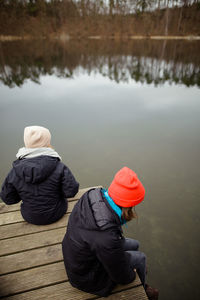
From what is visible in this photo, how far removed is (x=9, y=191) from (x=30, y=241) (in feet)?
1.45

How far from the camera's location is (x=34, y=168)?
128 cm

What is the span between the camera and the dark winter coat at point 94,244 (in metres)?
0.89

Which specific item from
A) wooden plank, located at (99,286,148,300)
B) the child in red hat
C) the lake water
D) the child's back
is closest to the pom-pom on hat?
the child's back

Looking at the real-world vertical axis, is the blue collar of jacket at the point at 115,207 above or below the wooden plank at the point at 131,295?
above

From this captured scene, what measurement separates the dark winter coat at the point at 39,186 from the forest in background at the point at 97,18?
1189 inches

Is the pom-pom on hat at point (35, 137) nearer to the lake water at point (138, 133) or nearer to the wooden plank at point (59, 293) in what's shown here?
the wooden plank at point (59, 293)

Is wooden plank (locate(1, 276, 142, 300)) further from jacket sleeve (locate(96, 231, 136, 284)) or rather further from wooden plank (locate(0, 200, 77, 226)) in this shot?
wooden plank (locate(0, 200, 77, 226))

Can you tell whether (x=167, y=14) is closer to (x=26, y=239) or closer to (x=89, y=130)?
(x=89, y=130)

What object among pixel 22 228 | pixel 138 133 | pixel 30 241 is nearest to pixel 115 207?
pixel 30 241

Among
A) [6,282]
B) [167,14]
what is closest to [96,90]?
[6,282]

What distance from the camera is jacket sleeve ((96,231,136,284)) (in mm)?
886

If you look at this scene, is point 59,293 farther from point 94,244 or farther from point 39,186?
point 39,186

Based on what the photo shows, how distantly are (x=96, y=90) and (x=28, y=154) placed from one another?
6.50 meters

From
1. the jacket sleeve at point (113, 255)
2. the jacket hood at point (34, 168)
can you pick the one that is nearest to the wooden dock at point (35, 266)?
the jacket sleeve at point (113, 255)
